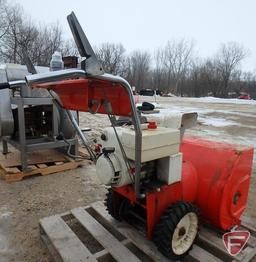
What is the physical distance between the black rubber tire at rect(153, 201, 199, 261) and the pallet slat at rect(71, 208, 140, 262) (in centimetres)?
22

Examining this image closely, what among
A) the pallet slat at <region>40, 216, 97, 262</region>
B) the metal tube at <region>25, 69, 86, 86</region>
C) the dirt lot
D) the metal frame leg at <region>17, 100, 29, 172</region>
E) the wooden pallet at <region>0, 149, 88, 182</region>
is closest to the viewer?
the metal tube at <region>25, 69, 86, 86</region>

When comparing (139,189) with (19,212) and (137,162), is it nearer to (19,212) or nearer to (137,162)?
(137,162)

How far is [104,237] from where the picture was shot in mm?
2068

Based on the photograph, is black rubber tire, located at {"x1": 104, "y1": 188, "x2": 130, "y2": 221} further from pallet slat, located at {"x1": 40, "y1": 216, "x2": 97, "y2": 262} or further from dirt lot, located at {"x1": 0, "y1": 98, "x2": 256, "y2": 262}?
dirt lot, located at {"x1": 0, "y1": 98, "x2": 256, "y2": 262}

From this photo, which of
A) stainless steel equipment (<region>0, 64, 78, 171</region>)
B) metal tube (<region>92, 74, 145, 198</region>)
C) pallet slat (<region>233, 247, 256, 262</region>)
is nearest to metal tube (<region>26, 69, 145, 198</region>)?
metal tube (<region>92, 74, 145, 198</region>)

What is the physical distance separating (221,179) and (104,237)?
1037 millimetres

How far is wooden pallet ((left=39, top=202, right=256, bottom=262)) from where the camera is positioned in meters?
1.87

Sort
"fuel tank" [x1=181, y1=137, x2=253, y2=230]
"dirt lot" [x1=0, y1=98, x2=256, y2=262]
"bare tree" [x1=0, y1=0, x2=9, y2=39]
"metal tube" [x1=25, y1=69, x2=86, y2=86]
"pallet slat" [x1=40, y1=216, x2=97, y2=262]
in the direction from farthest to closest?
"bare tree" [x1=0, y1=0, x2=9, y2=39] < "dirt lot" [x1=0, y1=98, x2=256, y2=262] < "fuel tank" [x1=181, y1=137, x2=253, y2=230] < "pallet slat" [x1=40, y1=216, x2=97, y2=262] < "metal tube" [x1=25, y1=69, x2=86, y2=86]

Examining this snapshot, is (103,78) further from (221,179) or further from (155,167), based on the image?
(221,179)

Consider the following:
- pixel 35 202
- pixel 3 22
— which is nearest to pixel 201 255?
pixel 35 202

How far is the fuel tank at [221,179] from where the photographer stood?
6.59 feet

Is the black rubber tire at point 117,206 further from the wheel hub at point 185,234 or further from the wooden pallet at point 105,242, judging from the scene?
the wheel hub at point 185,234

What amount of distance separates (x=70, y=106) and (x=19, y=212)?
164cm

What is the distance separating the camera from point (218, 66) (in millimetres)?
42469
